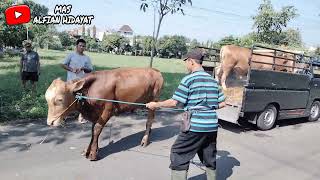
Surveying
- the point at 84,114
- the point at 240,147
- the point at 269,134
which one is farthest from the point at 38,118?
the point at 269,134

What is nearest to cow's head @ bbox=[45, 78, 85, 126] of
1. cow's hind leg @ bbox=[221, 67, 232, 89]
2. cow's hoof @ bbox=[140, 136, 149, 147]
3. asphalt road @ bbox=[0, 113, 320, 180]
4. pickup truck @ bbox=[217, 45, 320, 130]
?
asphalt road @ bbox=[0, 113, 320, 180]

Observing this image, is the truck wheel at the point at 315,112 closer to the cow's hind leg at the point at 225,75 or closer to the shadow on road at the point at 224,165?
the cow's hind leg at the point at 225,75

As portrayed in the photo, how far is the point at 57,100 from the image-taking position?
5.31m

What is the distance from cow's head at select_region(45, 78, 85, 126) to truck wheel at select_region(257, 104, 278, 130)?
4937 millimetres

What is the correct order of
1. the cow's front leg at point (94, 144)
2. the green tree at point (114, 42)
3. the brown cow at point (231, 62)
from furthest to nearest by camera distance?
the green tree at point (114, 42) < the brown cow at point (231, 62) < the cow's front leg at point (94, 144)

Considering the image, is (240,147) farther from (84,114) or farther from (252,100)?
(84,114)

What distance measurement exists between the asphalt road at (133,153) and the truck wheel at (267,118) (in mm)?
183

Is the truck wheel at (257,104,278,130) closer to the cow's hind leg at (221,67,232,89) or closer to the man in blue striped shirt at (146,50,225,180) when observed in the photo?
the cow's hind leg at (221,67,232,89)

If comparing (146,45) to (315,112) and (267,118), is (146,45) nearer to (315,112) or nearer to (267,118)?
(315,112)

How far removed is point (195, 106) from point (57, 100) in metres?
2.16

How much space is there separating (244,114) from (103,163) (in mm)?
3897

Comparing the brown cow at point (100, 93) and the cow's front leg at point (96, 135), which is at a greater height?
the brown cow at point (100, 93)

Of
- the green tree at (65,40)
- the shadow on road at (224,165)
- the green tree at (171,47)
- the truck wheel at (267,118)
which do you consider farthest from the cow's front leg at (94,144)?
the green tree at (65,40)

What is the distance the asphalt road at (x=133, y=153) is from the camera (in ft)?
18.0
